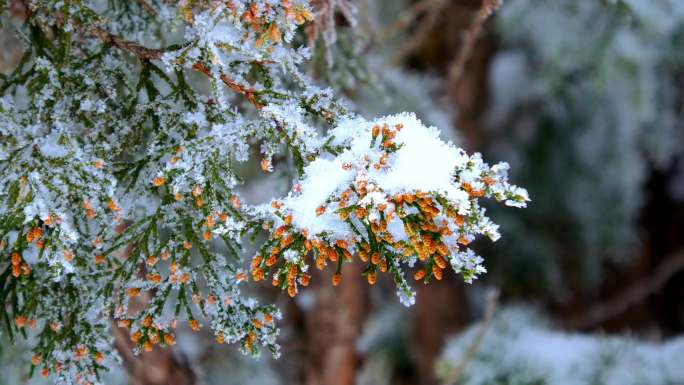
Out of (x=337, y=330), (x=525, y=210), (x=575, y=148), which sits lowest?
(x=337, y=330)

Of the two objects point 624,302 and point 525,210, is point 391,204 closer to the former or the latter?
point 624,302

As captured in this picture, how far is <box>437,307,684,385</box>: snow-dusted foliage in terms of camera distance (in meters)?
2.69

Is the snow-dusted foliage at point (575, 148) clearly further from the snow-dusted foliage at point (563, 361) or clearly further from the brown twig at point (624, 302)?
the snow-dusted foliage at point (563, 361)

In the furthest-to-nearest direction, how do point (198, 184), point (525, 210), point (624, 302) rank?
point (525, 210)
point (624, 302)
point (198, 184)

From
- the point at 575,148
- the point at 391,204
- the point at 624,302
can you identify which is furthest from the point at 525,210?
the point at 391,204

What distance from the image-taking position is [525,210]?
5.79 m

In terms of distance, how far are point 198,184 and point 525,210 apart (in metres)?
4.79

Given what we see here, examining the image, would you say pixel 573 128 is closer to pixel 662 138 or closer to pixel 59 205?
pixel 662 138

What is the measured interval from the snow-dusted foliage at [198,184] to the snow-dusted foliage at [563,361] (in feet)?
4.49

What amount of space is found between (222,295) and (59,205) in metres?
0.37

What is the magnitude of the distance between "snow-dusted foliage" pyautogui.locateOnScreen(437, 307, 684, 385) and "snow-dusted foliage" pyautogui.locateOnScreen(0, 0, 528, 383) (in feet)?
4.49

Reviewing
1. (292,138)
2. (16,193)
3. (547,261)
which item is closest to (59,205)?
(16,193)

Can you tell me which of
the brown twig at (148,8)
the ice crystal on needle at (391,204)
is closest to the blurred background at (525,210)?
the brown twig at (148,8)

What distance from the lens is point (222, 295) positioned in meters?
1.47
